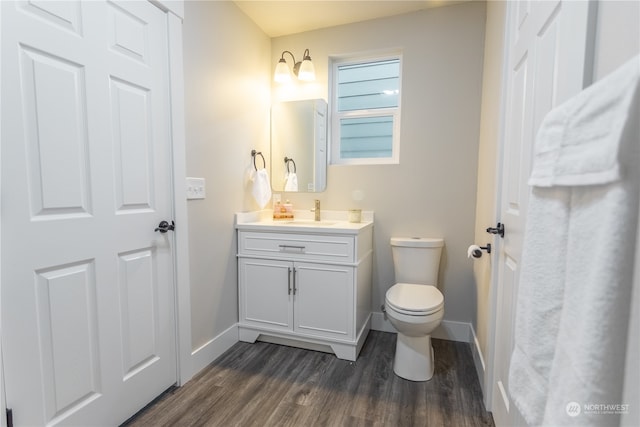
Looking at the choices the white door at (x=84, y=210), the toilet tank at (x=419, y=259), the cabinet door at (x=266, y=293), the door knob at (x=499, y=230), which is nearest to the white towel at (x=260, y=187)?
the cabinet door at (x=266, y=293)

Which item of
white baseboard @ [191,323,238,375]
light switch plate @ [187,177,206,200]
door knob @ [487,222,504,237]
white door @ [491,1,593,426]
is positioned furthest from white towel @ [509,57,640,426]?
white baseboard @ [191,323,238,375]

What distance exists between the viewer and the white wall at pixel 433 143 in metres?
2.12

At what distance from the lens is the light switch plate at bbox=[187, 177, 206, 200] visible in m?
1.71

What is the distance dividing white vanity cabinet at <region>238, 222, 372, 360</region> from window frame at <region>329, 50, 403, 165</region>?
66 cm

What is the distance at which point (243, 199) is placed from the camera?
2.22 metres

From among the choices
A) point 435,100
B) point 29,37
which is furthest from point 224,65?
point 435,100

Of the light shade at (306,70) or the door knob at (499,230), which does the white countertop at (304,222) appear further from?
the light shade at (306,70)

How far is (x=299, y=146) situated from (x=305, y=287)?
3.91ft

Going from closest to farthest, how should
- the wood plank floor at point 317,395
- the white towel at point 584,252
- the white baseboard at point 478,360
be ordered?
the white towel at point 584,252
the wood plank floor at point 317,395
the white baseboard at point 478,360

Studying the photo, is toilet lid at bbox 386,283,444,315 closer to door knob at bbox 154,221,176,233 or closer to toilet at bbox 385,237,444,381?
toilet at bbox 385,237,444,381

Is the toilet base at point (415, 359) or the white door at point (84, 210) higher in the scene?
the white door at point (84, 210)

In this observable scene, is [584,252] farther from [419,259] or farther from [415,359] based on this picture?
[419,259]

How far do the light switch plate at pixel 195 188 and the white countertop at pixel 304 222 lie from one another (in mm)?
385

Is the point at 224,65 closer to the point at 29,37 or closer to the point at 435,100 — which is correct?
the point at 29,37
